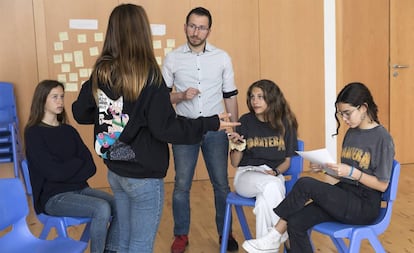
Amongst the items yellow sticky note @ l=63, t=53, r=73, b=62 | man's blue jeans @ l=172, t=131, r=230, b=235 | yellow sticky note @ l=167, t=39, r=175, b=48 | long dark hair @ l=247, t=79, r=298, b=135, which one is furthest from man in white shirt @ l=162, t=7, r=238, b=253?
yellow sticky note @ l=63, t=53, r=73, b=62

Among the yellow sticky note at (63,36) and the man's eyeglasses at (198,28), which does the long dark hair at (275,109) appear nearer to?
the man's eyeglasses at (198,28)

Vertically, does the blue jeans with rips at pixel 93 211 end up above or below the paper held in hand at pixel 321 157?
below

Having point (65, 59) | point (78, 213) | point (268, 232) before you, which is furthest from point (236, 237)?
point (65, 59)

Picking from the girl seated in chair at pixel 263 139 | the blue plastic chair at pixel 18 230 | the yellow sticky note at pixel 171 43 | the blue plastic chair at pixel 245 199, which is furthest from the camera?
the yellow sticky note at pixel 171 43

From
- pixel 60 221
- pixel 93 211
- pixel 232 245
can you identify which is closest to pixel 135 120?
pixel 93 211

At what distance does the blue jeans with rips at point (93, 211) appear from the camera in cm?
233

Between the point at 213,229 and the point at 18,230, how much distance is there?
152 centimetres

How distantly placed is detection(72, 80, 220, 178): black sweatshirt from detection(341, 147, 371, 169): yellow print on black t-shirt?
757 millimetres

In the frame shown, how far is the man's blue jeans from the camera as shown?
2787 mm

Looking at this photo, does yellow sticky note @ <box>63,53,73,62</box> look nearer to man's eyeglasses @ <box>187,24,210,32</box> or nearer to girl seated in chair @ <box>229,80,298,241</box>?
man's eyeglasses @ <box>187,24,210,32</box>

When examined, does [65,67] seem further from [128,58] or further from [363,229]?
[363,229]

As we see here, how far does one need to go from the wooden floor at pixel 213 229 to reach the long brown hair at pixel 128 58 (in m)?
1.46

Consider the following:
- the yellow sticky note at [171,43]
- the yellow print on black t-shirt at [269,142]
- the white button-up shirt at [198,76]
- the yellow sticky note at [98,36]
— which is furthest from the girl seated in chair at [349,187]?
the yellow sticky note at [98,36]

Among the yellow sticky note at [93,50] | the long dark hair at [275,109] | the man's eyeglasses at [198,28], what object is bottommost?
the long dark hair at [275,109]
